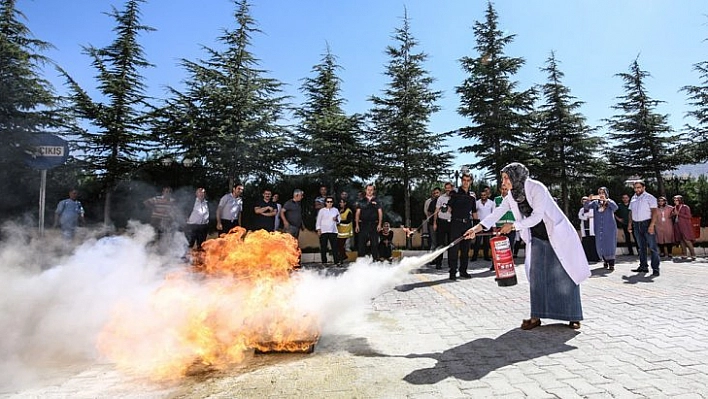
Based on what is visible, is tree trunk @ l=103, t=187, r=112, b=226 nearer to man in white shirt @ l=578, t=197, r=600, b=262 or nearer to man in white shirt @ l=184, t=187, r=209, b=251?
man in white shirt @ l=184, t=187, r=209, b=251

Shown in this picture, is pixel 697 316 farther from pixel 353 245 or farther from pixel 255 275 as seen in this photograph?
pixel 353 245

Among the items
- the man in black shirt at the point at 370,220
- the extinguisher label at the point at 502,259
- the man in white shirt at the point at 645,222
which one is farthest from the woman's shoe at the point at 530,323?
the man in white shirt at the point at 645,222

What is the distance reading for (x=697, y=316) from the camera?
538 cm

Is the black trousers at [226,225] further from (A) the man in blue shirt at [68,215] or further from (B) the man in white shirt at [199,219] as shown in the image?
(A) the man in blue shirt at [68,215]

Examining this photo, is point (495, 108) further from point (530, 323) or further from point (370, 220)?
point (530, 323)

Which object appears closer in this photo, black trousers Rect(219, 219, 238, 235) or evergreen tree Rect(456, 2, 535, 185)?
black trousers Rect(219, 219, 238, 235)

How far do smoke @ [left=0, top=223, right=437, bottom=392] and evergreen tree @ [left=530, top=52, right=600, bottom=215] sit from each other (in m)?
18.3

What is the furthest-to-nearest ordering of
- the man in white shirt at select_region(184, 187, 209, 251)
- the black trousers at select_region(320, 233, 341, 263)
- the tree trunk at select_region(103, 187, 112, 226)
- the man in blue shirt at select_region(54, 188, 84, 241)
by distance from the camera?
1. the tree trunk at select_region(103, 187, 112, 226)
2. the black trousers at select_region(320, 233, 341, 263)
3. the man in blue shirt at select_region(54, 188, 84, 241)
4. the man in white shirt at select_region(184, 187, 209, 251)

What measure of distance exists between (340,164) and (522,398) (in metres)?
15.8

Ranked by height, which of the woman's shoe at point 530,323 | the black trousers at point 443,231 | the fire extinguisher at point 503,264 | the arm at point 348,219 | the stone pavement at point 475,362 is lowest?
the stone pavement at point 475,362

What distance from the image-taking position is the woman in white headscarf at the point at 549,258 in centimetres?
497

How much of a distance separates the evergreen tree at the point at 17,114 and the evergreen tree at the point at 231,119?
4.46 m

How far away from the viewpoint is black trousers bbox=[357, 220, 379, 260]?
36.2ft

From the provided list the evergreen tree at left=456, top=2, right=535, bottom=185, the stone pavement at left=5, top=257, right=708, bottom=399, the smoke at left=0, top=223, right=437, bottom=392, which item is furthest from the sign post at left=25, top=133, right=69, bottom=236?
the evergreen tree at left=456, top=2, right=535, bottom=185
